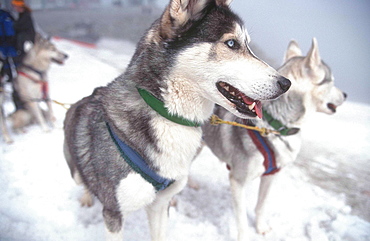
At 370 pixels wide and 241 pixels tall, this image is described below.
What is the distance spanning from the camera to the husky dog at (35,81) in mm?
3779

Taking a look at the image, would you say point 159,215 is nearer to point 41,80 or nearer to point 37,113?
point 37,113

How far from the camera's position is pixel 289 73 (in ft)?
6.37

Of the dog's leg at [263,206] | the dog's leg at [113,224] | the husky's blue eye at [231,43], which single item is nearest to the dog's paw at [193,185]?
the dog's leg at [263,206]

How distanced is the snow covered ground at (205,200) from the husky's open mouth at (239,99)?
4.29ft

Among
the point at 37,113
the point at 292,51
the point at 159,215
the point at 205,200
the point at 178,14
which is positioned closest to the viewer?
the point at 178,14

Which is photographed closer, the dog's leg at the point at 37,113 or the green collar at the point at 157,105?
the green collar at the point at 157,105

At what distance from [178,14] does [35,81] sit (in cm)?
375

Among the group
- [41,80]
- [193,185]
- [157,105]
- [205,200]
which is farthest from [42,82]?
[157,105]

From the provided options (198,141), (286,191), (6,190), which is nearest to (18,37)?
(6,190)

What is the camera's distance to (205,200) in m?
2.53

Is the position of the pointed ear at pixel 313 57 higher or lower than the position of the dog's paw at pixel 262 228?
higher

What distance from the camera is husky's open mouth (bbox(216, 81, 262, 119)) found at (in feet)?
3.81

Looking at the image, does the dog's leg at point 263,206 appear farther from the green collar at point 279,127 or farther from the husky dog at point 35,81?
the husky dog at point 35,81

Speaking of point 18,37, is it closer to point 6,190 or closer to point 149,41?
point 6,190
